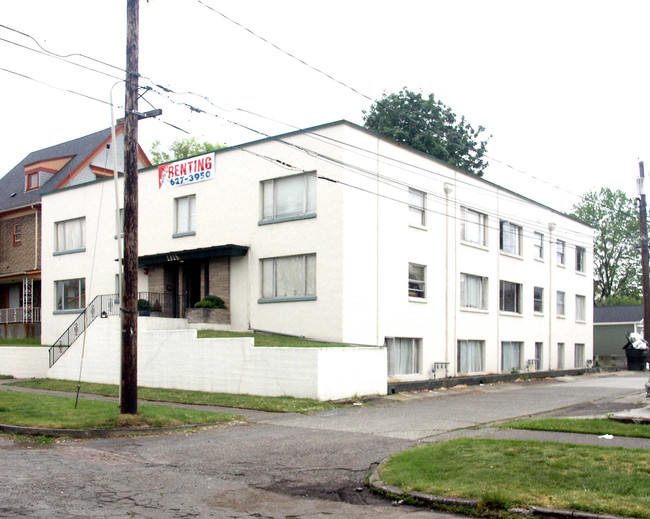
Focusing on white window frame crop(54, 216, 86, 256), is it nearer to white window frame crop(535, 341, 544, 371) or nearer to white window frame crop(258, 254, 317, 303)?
white window frame crop(258, 254, 317, 303)

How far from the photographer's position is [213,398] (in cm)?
1912

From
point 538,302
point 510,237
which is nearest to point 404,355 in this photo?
point 510,237

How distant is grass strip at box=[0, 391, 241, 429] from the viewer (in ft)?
44.8

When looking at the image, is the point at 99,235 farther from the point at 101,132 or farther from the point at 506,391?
the point at 506,391

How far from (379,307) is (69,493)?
15.7 m

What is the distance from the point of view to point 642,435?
37.3ft

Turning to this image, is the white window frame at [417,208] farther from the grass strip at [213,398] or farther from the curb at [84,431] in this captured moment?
the curb at [84,431]

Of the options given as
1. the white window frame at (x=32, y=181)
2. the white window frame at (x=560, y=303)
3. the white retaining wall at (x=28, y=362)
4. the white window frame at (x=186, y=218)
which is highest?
the white window frame at (x=32, y=181)

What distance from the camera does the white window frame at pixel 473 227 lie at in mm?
28359

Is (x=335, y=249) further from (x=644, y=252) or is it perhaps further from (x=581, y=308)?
(x=581, y=308)

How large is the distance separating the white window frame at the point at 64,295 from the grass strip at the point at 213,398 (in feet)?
24.0

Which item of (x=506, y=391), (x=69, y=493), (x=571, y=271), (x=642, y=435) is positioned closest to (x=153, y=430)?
(x=69, y=493)

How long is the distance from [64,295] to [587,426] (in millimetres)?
25347

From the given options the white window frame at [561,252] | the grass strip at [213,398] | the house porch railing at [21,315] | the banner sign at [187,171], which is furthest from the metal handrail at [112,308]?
the white window frame at [561,252]
